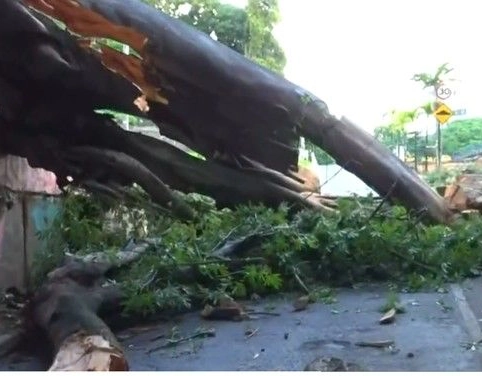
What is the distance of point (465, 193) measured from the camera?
6.35 ft

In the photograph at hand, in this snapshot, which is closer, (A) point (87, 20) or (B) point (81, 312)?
(B) point (81, 312)

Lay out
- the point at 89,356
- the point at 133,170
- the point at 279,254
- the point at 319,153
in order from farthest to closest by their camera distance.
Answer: the point at 133,170
the point at 319,153
the point at 279,254
the point at 89,356

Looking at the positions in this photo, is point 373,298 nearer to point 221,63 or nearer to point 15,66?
point 221,63

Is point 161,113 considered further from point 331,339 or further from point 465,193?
point 331,339

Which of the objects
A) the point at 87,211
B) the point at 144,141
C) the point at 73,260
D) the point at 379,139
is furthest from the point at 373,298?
the point at 144,141

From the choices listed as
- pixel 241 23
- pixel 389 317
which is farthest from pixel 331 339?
pixel 241 23

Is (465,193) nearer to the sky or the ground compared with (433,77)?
nearer to the ground

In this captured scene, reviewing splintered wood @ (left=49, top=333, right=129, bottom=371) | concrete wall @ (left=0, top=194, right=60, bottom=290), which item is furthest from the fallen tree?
splintered wood @ (left=49, top=333, right=129, bottom=371)

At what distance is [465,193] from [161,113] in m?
0.86

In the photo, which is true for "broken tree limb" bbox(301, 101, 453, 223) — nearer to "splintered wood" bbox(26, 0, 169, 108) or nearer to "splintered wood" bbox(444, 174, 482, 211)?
"splintered wood" bbox(444, 174, 482, 211)

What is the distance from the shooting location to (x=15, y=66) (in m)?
2.26

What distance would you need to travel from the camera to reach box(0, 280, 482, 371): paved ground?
147 cm

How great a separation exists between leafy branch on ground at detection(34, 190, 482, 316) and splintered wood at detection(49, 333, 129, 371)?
0.21 m

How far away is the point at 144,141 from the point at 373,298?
102 cm
